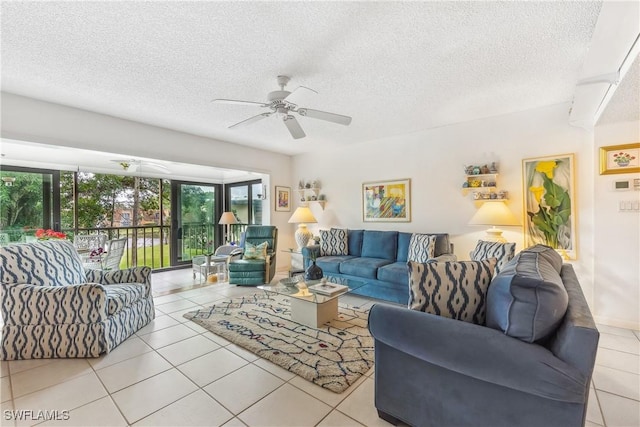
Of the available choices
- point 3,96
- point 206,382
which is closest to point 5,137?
point 3,96

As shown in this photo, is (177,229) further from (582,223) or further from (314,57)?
(582,223)

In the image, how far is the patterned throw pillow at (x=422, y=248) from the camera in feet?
12.1

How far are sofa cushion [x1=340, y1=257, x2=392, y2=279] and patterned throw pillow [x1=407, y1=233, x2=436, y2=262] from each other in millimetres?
403

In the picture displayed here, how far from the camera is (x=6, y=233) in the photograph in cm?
412

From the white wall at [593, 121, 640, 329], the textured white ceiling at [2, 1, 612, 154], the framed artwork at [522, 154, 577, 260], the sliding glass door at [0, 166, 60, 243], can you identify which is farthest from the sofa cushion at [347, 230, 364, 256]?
the sliding glass door at [0, 166, 60, 243]

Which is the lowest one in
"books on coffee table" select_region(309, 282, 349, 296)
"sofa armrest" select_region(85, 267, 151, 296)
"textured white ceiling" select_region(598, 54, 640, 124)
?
"books on coffee table" select_region(309, 282, 349, 296)

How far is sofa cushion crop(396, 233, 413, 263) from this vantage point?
163 inches

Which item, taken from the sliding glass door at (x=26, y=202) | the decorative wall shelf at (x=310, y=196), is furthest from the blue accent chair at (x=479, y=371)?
the sliding glass door at (x=26, y=202)

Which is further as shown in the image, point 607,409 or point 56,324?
point 56,324

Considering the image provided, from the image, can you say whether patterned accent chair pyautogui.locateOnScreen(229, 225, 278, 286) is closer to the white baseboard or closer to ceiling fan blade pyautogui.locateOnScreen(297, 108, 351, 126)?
ceiling fan blade pyautogui.locateOnScreen(297, 108, 351, 126)

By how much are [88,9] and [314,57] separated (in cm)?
149

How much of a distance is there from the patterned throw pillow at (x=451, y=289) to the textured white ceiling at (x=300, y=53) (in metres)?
1.62

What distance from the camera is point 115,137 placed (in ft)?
11.9

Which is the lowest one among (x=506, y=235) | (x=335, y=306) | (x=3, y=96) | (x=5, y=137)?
(x=335, y=306)
